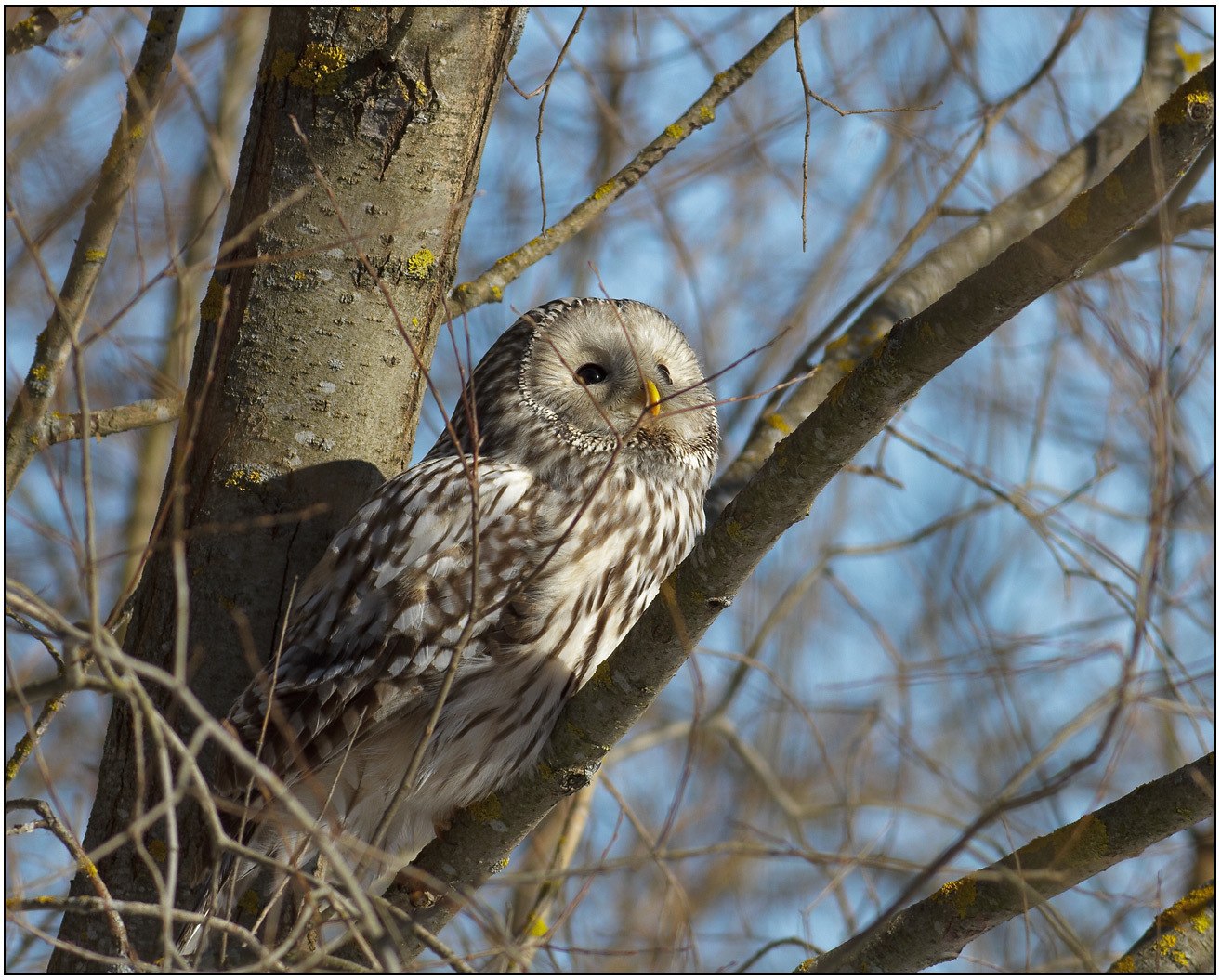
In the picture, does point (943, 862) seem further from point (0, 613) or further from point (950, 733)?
point (950, 733)

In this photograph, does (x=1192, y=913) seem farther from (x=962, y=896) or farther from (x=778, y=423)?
(x=778, y=423)

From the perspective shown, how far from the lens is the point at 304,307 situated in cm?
338

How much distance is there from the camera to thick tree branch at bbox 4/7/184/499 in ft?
7.93

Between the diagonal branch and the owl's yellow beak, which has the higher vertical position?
the owl's yellow beak

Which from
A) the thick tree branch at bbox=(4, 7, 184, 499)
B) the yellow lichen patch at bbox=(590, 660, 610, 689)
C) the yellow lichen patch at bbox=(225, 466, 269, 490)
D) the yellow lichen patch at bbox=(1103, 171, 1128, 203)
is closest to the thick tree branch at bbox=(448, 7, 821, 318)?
the yellow lichen patch at bbox=(225, 466, 269, 490)

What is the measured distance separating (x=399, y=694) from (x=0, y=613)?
1417mm

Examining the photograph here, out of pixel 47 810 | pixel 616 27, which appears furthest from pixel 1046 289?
pixel 616 27

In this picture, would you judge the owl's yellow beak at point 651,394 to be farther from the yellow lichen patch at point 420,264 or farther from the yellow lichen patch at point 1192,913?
the yellow lichen patch at point 1192,913

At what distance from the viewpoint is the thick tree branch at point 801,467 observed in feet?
6.78

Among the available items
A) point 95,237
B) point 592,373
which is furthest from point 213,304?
point 592,373

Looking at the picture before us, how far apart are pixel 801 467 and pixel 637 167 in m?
1.52

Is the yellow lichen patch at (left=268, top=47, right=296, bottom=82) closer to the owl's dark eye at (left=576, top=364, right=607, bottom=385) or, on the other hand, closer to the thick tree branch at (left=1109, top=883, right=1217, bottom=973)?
the owl's dark eye at (left=576, top=364, right=607, bottom=385)

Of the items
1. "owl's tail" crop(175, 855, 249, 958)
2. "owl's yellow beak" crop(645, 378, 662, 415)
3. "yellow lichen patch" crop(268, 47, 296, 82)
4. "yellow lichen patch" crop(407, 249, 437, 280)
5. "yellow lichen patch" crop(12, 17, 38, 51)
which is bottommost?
"owl's tail" crop(175, 855, 249, 958)

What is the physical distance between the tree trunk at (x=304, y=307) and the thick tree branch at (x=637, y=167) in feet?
0.82
